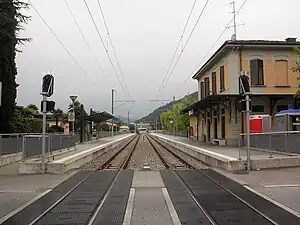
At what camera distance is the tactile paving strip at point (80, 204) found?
317 inches

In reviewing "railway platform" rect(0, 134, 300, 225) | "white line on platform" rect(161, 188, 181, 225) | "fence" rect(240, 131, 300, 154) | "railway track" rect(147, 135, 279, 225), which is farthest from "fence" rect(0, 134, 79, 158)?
"fence" rect(240, 131, 300, 154)

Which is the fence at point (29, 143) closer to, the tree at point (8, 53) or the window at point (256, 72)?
the tree at point (8, 53)

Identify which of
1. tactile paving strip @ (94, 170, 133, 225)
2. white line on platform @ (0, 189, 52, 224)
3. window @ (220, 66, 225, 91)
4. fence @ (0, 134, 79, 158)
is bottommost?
white line on platform @ (0, 189, 52, 224)

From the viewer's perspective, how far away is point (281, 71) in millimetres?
36031

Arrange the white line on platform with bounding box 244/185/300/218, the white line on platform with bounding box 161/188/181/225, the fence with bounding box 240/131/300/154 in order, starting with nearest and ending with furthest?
the white line on platform with bounding box 161/188/181/225
the white line on platform with bounding box 244/185/300/218
the fence with bounding box 240/131/300/154

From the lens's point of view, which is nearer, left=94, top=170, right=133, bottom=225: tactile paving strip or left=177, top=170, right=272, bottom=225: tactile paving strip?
left=177, top=170, right=272, bottom=225: tactile paving strip

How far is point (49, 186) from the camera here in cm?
1310

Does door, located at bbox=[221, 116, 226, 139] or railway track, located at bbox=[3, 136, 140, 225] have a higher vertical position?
door, located at bbox=[221, 116, 226, 139]

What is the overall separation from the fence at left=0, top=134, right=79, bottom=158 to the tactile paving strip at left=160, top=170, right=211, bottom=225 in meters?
6.89

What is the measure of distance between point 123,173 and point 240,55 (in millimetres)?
22095

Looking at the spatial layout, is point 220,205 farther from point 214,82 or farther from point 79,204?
point 214,82

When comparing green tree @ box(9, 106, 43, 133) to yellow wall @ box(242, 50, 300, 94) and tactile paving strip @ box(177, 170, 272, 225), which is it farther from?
yellow wall @ box(242, 50, 300, 94)

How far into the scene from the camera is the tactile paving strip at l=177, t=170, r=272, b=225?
779 centimetres

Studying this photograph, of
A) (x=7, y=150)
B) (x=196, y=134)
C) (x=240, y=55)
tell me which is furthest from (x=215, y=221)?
(x=196, y=134)
